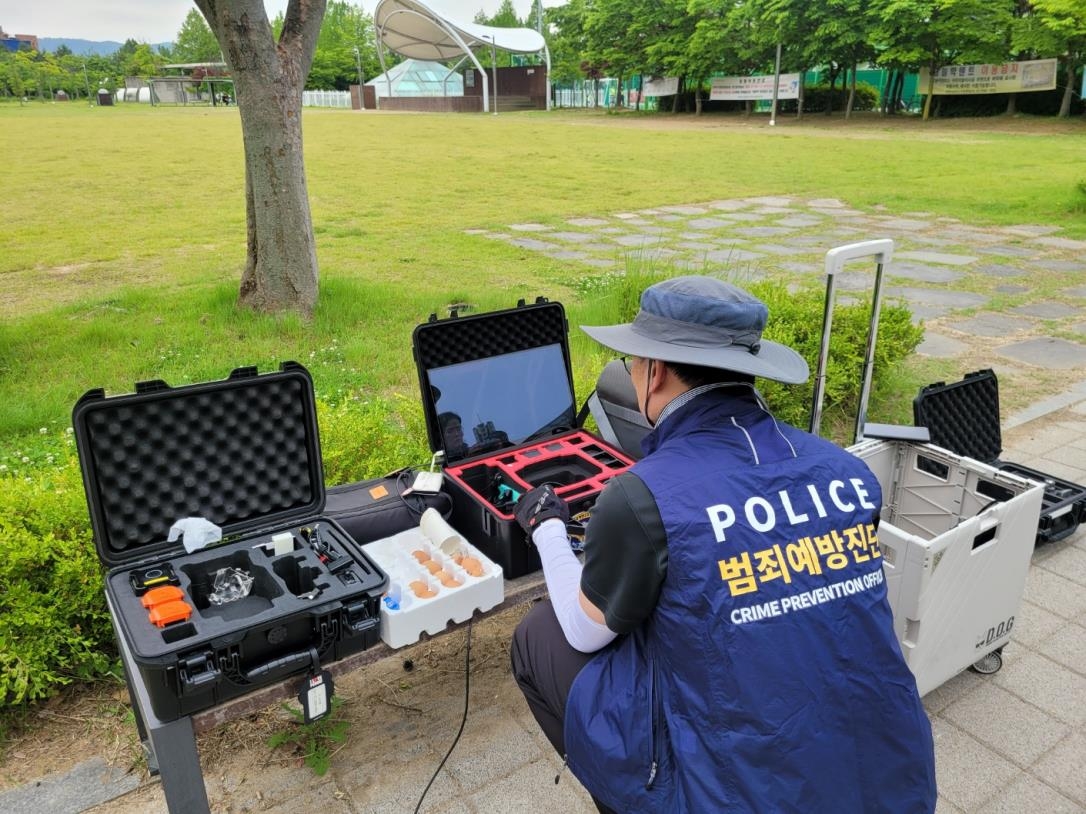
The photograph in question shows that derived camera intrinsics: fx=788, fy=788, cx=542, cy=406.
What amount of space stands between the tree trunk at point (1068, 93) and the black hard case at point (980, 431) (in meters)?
35.1

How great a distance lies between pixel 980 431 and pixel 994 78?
36975 mm

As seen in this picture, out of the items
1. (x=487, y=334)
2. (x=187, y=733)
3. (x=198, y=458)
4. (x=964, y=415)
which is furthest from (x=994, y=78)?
(x=187, y=733)

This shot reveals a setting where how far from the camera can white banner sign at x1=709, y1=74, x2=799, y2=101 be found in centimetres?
3903

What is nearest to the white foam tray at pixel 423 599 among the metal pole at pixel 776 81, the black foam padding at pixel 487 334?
the black foam padding at pixel 487 334

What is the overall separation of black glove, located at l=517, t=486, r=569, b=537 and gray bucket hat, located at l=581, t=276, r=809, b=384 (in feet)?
2.01

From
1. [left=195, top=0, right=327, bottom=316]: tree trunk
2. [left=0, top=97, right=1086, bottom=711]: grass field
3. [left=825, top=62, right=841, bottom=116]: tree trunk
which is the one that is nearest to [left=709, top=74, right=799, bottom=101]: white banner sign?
[left=825, top=62, right=841, bottom=116]: tree trunk

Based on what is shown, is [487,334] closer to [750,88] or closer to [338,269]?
[338,269]

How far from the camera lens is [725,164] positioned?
20.6 meters

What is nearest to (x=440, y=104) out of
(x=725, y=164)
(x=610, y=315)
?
(x=725, y=164)

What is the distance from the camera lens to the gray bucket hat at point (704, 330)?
1.74m

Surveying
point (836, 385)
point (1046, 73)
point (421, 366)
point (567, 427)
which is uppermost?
point (1046, 73)

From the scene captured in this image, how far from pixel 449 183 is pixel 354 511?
15.4m

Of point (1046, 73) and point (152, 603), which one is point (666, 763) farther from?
point (1046, 73)

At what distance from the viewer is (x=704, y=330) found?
179cm
